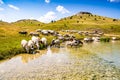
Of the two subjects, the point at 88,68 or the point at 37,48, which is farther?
the point at 37,48

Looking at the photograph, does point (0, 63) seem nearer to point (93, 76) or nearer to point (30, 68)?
point (30, 68)

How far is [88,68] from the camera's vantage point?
3131 cm

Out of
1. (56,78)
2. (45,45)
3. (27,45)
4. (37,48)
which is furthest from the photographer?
(45,45)

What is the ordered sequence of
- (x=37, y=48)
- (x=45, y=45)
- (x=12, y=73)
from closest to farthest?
(x=12, y=73)
(x=37, y=48)
(x=45, y=45)

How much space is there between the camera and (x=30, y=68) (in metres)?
31.7

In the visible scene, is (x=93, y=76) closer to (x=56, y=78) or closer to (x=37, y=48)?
(x=56, y=78)

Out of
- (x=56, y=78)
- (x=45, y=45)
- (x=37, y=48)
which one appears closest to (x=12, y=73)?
(x=56, y=78)

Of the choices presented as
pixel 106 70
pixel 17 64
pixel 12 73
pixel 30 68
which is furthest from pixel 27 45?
pixel 106 70

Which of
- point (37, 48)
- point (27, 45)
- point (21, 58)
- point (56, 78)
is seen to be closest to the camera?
point (56, 78)

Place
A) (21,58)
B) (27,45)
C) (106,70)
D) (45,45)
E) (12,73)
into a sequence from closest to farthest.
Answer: (12,73)
(106,70)
(21,58)
(27,45)
(45,45)

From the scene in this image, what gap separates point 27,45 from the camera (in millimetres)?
45156

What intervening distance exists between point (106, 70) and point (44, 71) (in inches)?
343

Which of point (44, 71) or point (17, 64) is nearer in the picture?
point (44, 71)

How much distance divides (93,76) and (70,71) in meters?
3.80
